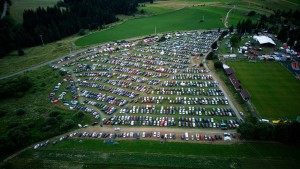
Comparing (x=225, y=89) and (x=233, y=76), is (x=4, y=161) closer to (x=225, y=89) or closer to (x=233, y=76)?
(x=225, y=89)

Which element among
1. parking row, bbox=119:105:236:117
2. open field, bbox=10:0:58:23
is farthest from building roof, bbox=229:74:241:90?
open field, bbox=10:0:58:23

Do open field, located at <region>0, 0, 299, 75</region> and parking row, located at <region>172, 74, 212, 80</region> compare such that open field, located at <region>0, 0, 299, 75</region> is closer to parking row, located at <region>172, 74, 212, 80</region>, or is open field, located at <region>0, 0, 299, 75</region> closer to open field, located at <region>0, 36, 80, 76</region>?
open field, located at <region>0, 36, 80, 76</region>

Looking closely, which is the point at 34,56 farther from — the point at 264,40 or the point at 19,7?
the point at 264,40

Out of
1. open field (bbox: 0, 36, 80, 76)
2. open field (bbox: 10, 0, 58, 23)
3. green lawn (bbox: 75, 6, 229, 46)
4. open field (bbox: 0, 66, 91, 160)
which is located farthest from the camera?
open field (bbox: 10, 0, 58, 23)

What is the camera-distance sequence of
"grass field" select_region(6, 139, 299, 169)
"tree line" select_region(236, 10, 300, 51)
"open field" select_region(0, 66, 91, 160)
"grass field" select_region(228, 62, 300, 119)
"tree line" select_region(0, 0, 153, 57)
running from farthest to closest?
"tree line" select_region(0, 0, 153, 57), "tree line" select_region(236, 10, 300, 51), "grass field" select_region(228, 62, 300, 119), "open field" select_region(0, 66, 91, 160), "grass field" select_region(6, 139, 299, 169)

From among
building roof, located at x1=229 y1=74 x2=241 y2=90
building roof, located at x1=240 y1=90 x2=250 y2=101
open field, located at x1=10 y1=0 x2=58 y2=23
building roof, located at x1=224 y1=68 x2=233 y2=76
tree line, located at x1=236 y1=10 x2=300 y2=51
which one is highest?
open field, located at x1=10 y1=0 x2=58 y2=23

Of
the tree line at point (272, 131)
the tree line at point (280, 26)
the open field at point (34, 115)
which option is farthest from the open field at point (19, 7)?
the tree line at point (272, 131)

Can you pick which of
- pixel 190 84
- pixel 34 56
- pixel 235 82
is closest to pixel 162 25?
pixel 190 84

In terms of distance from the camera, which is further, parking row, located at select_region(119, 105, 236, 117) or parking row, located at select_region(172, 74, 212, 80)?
parking row, located at select_region(172, 74, 212, 80)
